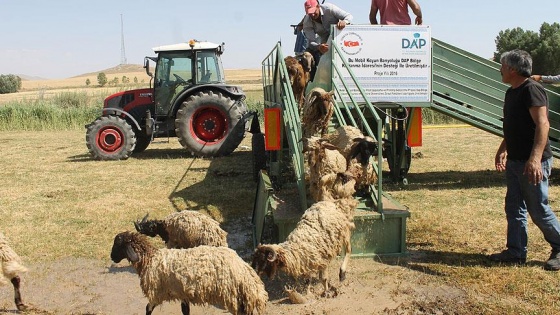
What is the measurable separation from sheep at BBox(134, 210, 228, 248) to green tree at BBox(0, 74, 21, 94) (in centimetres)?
6624

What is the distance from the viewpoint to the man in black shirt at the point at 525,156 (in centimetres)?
484

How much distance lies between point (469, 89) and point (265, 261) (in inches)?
253

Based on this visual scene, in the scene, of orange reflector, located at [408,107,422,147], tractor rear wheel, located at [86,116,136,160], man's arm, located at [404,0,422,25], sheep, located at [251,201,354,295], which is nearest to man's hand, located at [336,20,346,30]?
man's arm, located at [404,0,422,25]

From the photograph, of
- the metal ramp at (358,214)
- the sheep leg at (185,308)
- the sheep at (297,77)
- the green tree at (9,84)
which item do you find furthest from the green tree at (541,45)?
the green tree at (9,84)

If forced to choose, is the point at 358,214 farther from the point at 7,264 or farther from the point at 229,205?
the point at 7,264

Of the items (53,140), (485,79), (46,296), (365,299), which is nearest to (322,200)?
(365,299)

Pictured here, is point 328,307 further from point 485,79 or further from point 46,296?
point 485,79

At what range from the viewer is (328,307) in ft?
14.8

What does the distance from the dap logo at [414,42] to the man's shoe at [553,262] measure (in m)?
4.25

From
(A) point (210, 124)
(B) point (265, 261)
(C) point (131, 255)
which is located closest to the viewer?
(C) point (131, 255)

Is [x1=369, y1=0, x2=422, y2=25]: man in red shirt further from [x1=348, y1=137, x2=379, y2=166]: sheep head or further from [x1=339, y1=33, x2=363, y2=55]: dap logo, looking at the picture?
[x1=348, y1=137, x2=379, y2=166]: sheep head

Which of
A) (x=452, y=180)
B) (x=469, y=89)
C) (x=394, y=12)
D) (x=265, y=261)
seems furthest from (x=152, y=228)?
(x=452, y=180)

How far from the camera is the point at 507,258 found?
5.38m

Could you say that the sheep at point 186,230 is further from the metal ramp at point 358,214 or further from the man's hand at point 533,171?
the man's hand at point 533,171
